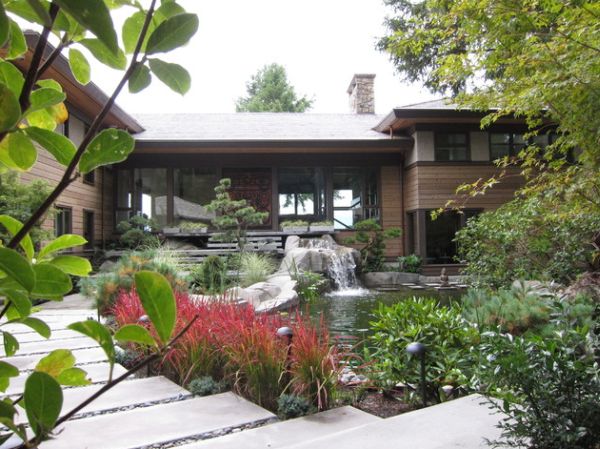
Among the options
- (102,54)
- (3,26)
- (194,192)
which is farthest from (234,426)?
(194,192)

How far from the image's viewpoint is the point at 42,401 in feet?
1.42

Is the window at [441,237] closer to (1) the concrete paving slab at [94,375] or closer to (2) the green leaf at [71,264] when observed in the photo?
(1) the concrete paving slab at [94,375]

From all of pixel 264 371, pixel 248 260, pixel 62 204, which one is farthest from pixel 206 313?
pixel 62 204

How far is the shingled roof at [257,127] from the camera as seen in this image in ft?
48.1

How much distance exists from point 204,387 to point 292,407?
78 cm

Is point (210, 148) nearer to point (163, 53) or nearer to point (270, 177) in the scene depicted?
point (270, 177)

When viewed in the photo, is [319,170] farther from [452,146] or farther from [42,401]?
[42,401]

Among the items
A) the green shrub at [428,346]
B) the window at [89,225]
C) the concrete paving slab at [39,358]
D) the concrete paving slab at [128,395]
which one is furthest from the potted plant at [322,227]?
the concrete paving slab at [128,395]

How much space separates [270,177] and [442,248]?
6.44 meters

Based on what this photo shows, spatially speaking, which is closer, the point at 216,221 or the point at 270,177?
the point at 216,221

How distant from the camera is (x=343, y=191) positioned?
16.4m

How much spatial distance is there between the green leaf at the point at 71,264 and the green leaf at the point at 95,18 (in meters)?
0.38

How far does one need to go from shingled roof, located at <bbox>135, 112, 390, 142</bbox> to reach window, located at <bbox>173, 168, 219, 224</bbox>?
164cm

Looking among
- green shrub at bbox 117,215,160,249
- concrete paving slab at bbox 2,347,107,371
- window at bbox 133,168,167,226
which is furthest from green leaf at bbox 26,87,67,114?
window at bbox 133,168,167,226
